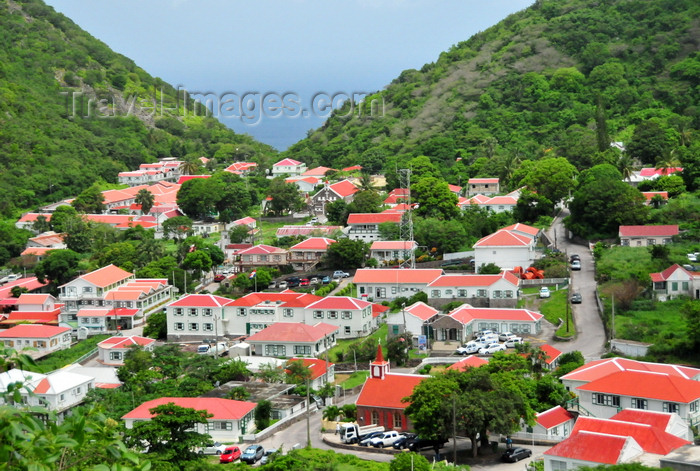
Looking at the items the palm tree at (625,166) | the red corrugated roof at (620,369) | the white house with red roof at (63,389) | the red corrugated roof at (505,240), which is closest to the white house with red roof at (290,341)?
the white house with red roof at (63,389)

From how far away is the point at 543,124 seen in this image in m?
73.1

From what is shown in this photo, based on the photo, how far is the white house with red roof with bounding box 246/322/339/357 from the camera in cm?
3734

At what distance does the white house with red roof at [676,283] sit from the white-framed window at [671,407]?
10.5m

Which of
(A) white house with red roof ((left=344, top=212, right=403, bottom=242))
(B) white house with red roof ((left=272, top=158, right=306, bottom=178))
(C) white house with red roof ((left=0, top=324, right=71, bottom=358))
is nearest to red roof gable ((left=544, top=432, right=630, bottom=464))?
(C) white house with red roof ((left=0, top=324, right=71, bottom=358))

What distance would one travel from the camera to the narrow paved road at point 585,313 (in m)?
33.4

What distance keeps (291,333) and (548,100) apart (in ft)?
148

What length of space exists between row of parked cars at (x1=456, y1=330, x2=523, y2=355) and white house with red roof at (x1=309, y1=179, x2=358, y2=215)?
1019 inches

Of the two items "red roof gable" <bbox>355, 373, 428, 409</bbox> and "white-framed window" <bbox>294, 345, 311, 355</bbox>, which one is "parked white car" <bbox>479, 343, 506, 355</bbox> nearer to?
"red roof gable" <bbox>355, 373, 428, 409</bbox>

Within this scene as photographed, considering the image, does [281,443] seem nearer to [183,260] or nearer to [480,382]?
[480,382]

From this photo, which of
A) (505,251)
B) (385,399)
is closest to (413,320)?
(505,251)

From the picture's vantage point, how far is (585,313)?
37000 mm

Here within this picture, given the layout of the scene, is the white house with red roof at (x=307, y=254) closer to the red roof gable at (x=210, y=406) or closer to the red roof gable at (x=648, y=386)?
the red roof gable at (x=210, y=406)

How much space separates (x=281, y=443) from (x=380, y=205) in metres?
30.0

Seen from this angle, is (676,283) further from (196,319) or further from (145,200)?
(145,200)
